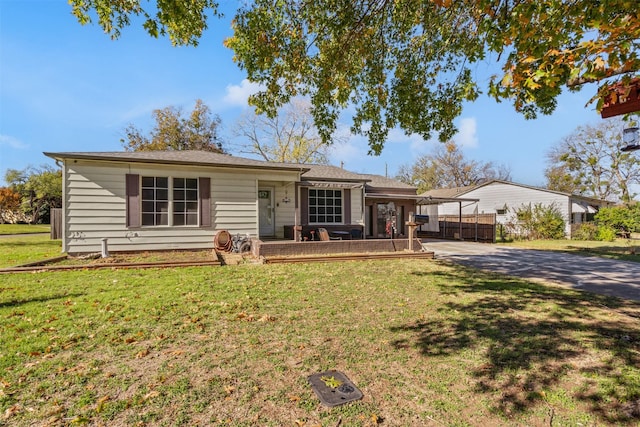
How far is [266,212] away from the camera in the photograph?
1440cm

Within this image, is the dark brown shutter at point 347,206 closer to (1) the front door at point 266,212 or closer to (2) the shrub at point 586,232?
(1) the front door at point 266,212

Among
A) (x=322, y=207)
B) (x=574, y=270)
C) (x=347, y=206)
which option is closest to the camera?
(x=574, y=270)

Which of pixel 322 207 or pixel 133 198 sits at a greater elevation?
pixel 133 198

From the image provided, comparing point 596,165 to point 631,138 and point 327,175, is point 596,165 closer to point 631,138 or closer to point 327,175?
point 327,175

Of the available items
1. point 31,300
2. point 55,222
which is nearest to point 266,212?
point 31,300

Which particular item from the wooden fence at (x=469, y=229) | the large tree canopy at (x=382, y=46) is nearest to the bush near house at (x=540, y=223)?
the wooden fence at (x=469, y=229)

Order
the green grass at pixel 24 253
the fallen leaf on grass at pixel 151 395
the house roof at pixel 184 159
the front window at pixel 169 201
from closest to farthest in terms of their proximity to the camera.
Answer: the fallen leaf on grass at pixel 151 395
the green grass at pixel 24 253
the house roof at pixel 184 159
the front window at pixel 169 201

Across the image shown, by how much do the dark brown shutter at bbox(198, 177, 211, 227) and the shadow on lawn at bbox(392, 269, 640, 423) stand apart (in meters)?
8.43

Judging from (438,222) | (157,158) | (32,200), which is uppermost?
(32,200)

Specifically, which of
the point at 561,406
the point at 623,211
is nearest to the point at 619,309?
the point at 561,406

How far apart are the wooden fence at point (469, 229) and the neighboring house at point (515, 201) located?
964 millimetres

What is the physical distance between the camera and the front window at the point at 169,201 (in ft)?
35.4

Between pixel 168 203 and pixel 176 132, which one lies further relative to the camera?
pixel 176 132

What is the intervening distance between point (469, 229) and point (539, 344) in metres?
18.3
